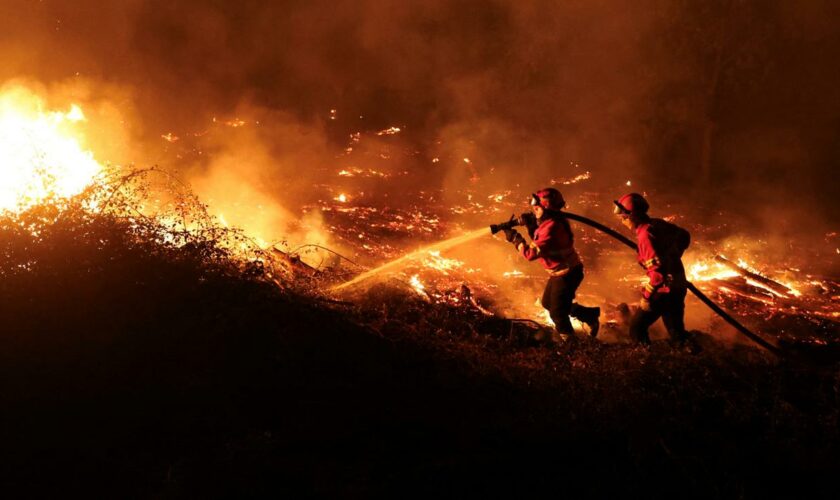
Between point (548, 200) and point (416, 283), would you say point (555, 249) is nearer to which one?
point (548, 200)

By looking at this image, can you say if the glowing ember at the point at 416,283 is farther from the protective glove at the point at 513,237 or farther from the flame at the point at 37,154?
the flame at the point at 37,154

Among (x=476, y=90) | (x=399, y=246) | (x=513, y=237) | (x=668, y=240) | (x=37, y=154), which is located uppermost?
(x=476, y=90)

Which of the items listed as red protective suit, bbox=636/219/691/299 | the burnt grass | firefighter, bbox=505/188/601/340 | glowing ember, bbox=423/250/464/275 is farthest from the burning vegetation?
red protective suit, bbox=636/219/691/299

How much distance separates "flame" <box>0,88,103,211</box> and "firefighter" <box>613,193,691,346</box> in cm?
555

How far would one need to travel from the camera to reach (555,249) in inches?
222

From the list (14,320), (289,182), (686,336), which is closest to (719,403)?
(686,336)

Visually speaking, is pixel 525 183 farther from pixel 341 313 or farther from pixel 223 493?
pixel 223 493

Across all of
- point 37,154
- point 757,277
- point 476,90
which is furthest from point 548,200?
point 476,90

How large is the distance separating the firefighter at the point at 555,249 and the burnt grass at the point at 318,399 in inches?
27.5

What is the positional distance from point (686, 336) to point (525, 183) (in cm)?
802

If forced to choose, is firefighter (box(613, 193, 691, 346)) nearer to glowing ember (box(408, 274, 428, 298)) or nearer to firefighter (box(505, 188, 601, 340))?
firefighter (box(505, 188, 601, 340))

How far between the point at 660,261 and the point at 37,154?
6.27m

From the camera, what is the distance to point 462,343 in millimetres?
5094

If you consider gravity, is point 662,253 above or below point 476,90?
below
